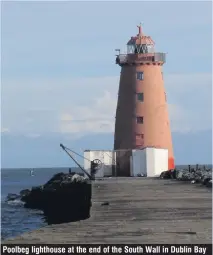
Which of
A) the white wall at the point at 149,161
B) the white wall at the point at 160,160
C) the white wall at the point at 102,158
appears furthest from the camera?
the white wall at the point at 102,158

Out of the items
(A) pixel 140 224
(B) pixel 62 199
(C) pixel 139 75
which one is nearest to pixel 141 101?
(C) pixel 139 75

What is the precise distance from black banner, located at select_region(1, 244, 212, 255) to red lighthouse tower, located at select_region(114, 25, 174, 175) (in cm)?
2898

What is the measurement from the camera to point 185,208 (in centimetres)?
1820

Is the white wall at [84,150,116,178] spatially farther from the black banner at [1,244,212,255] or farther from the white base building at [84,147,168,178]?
the black banner at [1,244,212,255]

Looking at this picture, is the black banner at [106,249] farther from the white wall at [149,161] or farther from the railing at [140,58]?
the railing at [140,58]

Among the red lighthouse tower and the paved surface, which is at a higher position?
the red lighthouse tower

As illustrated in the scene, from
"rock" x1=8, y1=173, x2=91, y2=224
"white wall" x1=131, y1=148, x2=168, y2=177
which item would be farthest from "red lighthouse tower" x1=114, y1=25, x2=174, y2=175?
"rock" x1=8, y1=173, x2=91, y2=224

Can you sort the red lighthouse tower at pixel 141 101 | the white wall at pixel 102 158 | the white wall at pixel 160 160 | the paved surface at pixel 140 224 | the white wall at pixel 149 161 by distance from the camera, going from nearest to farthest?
the paved surface at pixel 140 224, the white wall at pixel 149 161, the white wall at pixel 160 160, the white wall at pixel 102 158, the red lighthouse tower at pixel 141 101

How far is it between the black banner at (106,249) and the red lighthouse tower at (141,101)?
28984mm

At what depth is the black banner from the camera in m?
11.3

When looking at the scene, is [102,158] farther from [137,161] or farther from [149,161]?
[149,161]

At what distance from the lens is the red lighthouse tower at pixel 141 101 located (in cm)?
4106

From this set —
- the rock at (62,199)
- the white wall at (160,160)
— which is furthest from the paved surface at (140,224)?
the white wall at (160,160)

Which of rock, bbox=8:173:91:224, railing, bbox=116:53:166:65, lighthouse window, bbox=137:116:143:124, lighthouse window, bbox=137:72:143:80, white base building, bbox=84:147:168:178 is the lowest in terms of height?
rock, bbox=8:173:91:224
